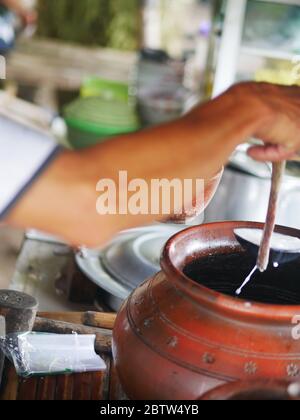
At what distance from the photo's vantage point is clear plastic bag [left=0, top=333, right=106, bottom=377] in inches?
55.8

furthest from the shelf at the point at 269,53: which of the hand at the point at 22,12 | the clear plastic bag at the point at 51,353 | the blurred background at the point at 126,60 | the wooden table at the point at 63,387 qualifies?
the hand at the point at 22,12

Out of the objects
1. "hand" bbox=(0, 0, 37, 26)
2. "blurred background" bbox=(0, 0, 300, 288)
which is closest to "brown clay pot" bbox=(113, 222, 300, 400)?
"blurred background" bbox=(0, 0, 300, 288)

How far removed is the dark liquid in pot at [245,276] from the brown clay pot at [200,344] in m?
0.16

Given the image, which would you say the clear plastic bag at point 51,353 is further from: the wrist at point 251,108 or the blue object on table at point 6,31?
the blue object on table at point 6,31

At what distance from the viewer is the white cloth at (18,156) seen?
1.00m

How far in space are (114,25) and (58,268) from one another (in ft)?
20.7

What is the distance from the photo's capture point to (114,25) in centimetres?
798

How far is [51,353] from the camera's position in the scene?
57.8 inches

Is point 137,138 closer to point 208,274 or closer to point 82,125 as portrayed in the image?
point 208,274

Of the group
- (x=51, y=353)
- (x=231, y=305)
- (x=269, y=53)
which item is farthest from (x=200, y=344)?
(x=269, y=53)

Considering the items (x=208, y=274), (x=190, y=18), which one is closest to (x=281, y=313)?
(x=208, y=274)

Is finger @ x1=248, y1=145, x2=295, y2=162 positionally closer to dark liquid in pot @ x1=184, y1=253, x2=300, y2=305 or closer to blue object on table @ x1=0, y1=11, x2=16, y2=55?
dark liquid in pot @ x1=184, y1=253, x2=300, y2=305

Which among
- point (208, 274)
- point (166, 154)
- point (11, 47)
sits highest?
point (166, 154)

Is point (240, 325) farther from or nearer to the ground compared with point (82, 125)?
farther from the ground
